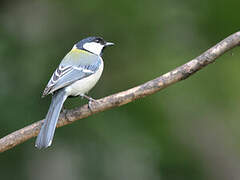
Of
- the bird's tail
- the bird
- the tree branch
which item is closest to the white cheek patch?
the bird

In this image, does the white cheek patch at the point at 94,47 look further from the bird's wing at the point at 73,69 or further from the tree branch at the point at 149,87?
the tree branch at the point at 149,87

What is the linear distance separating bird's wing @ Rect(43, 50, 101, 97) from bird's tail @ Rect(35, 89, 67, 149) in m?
0.08

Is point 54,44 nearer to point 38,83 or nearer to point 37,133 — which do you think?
point 38,83

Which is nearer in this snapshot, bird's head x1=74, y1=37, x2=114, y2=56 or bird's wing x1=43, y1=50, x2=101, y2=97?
bird's wing x1=43, y1=50, x2=101, y2=97

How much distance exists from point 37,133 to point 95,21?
170 centimetres

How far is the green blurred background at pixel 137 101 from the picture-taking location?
4129mm

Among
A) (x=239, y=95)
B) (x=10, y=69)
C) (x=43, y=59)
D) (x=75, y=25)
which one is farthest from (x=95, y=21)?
(x=239, y=95)

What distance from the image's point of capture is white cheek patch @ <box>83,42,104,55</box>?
13.5 ft

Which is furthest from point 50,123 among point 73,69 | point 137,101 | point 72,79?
point 137,101

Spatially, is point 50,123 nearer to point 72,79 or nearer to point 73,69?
point 72,79

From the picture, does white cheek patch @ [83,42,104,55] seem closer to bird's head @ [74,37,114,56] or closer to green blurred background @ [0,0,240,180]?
bird's head @ [74,37,114,56]

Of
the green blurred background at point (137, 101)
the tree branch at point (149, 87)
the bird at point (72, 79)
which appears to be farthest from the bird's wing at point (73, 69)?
the green blurred background at point (137, 101)

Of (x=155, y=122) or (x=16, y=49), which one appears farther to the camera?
(x=16, y=49)

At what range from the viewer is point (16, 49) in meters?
4.40
